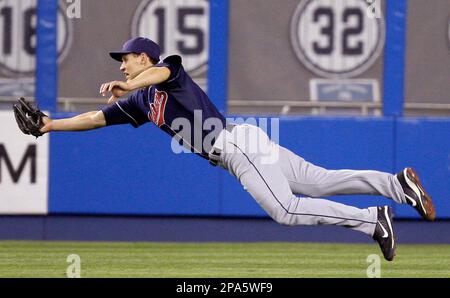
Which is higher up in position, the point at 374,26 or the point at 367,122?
the point at 374,26

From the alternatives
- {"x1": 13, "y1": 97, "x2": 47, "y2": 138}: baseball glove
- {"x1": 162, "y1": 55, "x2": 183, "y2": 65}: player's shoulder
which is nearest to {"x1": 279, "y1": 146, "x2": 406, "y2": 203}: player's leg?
{"x1": 162, "y1": 55, "x2": 183, "y2": 65}: player's shoulder

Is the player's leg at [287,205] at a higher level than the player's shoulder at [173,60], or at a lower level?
lower

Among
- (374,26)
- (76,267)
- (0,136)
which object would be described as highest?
(374,26)

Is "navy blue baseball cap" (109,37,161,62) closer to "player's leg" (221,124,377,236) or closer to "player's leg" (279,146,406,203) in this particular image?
"player's leg" (221,124,377,236)

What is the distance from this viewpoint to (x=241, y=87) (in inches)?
477

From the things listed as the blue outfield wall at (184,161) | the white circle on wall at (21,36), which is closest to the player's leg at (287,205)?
the blue outfield wall at (184,161)

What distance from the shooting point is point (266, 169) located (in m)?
8.17

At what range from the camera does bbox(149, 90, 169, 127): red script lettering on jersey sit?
325 inches

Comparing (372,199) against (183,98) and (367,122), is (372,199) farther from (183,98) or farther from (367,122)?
(183,98)

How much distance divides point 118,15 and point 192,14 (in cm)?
75

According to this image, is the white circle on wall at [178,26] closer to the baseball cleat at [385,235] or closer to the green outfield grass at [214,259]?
the green outfield grass at [214,259]

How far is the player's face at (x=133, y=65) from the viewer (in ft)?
27.2

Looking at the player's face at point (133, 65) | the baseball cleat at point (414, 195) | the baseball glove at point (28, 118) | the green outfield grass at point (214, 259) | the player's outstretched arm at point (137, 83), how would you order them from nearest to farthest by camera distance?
the player's outstretched arm at point (137, 83), the baseball cleat at point (414, 195), the player's face at point (133, 65), the baseball glove at point (28, 118), the green outfield grass at point (214, 259)
